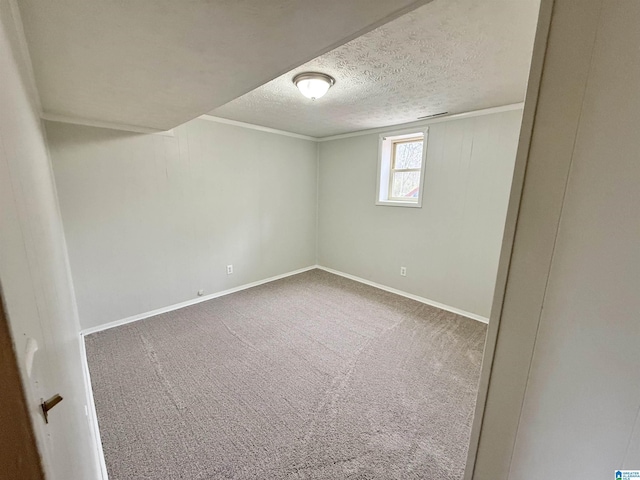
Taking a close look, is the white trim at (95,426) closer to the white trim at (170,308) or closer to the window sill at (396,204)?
the white trim at (170,308)

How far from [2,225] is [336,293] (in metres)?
3.56

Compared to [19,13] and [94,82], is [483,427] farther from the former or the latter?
[94,82]

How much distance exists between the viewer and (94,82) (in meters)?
1.49

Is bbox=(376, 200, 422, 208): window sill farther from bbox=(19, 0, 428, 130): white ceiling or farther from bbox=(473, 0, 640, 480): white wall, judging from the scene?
bbox=(473, 0, 640, 480): white wall

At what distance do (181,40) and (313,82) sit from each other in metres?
1.07

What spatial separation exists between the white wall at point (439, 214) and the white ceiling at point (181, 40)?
7.87 ft

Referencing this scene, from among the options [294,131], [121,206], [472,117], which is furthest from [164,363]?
[472,117]

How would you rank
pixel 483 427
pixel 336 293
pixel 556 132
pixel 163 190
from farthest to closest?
pixel 336 293 < pixel 163 190 < pixel 483 427 < pixel 556 132

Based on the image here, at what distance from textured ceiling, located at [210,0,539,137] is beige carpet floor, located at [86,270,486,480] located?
2337 millimetres

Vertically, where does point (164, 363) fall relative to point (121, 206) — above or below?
below

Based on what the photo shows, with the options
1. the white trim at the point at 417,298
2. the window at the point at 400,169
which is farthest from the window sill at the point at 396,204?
the white trim at the point at 417,298

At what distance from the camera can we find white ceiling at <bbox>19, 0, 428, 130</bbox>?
862 mm

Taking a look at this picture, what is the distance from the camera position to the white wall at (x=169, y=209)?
2.44 m

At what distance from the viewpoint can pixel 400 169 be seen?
11.9 feet
